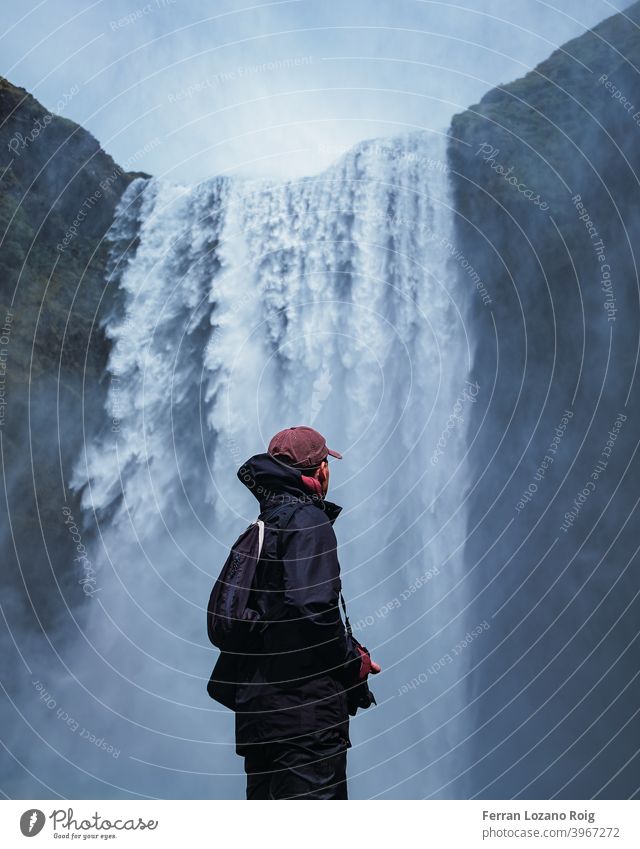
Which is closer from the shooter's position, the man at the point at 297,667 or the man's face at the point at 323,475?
the man at the point at 297,667

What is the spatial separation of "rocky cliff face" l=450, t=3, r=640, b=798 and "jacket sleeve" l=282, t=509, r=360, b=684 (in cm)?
569

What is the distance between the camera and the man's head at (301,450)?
3.86 meters

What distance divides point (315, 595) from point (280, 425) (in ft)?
22.7

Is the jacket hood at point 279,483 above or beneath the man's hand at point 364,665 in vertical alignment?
above

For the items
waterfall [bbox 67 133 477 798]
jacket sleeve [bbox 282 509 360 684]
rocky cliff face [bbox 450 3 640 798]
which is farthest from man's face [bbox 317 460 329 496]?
waterfall [bbox 67 133 477 798]

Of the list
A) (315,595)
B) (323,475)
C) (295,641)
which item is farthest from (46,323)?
(315,595)

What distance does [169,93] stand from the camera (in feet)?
31.2

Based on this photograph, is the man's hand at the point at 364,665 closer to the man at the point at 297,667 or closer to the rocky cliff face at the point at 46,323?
the man at the point at 297,667

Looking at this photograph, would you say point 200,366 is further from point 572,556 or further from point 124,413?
point 572,556

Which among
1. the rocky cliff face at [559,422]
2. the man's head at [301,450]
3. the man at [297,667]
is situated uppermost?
the rocky cliff face at [559,422]

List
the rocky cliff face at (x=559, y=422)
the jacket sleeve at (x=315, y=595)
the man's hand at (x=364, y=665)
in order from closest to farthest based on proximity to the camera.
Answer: the jacket sleeve at (x=315, y=595) → the man's hand at (x=364, y=665) → the rocky cliff face at (x=559, y=422)

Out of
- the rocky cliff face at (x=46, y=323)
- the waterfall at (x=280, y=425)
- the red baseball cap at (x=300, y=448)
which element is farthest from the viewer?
the waterfall at (x=280, y=425)

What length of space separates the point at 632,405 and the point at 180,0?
5403 mm

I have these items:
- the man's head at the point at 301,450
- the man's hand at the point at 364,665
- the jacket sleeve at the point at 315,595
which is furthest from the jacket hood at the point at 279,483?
the man's hand at the point at 364,665
